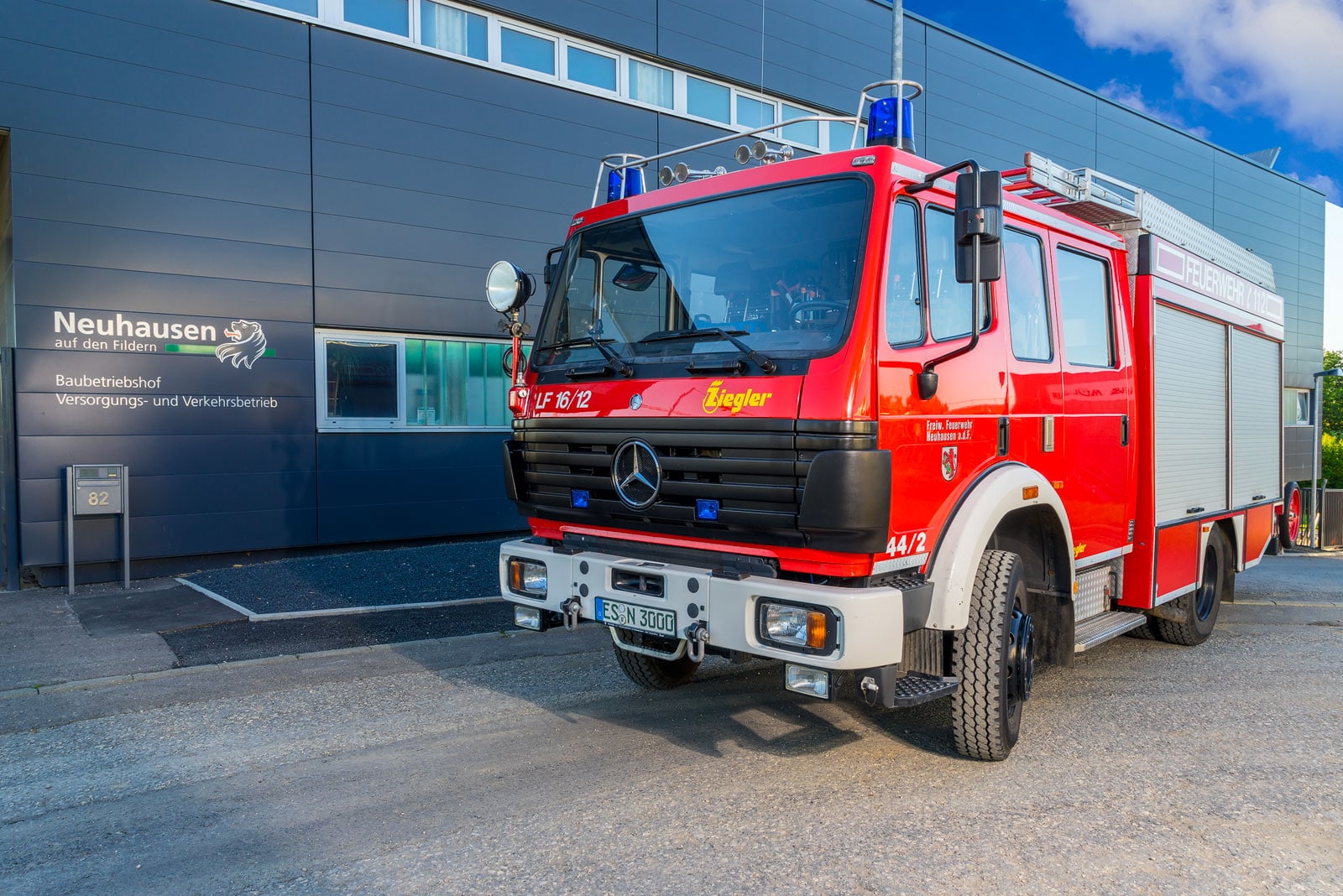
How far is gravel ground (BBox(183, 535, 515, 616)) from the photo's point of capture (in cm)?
825

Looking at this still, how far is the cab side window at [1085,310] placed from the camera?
5.32 meters

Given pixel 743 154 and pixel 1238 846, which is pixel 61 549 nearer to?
pixel 743 154

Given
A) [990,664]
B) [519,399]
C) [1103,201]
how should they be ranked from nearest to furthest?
1. [990,664]
2. [519,399]
3. [1103,201]

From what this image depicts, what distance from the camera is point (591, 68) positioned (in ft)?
41.8

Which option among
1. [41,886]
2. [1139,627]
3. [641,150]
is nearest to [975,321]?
[41,886]

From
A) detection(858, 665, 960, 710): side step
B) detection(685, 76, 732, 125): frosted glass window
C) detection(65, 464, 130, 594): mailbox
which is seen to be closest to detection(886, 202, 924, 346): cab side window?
detection(858, 665, 960, 710): side step

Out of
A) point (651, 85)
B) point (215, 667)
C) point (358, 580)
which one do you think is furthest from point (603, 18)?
point (215, 667)

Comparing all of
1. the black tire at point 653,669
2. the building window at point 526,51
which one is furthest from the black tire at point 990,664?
the building window at point 526,51

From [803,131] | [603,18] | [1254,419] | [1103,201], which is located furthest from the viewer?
[803,131]

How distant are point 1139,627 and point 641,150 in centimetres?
889

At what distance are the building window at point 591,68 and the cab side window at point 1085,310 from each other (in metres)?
8.68

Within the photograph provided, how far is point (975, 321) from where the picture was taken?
13.3 feet

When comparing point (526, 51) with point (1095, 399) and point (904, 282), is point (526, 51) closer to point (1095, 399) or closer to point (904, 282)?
point (1095, 399)

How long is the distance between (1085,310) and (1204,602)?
10.3 feet
